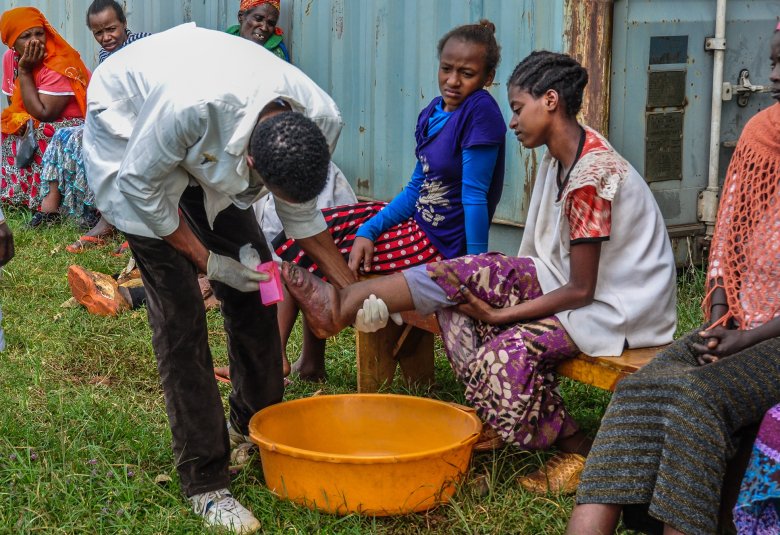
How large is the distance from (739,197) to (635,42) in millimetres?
2240

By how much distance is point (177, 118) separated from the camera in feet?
8.96

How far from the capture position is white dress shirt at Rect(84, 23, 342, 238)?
2754 millimetres

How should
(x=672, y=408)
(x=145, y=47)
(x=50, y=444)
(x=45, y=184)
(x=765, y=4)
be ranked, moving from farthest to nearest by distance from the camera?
(x=45, y=184)
(x=765, y=4)
(x=50, y=444)
(x=145, y=47)
(x=672, y=408)

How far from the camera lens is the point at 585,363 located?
127 inches

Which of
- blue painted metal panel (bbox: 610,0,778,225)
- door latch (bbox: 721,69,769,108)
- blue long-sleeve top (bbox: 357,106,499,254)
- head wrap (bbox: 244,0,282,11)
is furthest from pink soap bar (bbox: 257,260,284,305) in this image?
head wrap (bbox: 244,0,282,11)

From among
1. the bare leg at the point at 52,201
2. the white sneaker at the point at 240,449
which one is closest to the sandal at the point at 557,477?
the white sneaker at the point at 240,449

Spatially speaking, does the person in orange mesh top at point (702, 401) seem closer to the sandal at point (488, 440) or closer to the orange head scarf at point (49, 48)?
the sandal at point (488, 440)

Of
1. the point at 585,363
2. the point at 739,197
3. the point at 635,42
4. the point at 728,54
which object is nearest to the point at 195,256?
the point at 585,363

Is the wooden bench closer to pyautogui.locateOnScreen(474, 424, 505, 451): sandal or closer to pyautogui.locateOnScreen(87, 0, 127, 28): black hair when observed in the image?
pyautogui.locateOnScreen(474, 424, 505, 451): sandal

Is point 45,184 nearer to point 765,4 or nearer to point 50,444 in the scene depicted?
point 50,444

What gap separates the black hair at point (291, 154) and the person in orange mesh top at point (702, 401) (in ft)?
3.23

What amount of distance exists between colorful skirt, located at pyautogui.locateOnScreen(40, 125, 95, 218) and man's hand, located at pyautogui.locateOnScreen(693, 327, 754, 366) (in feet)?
19.4

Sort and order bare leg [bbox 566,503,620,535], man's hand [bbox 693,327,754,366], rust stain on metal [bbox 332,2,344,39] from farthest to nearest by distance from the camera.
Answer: rust stain on metal [bbox 332,2,344,39], man's hand [bbox 693,327,754,366], bare leg [bbox 566,503,620,535]

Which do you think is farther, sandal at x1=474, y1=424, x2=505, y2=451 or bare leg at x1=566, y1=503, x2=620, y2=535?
sandal at x1=474, y1=424, x2=505, y2=451
